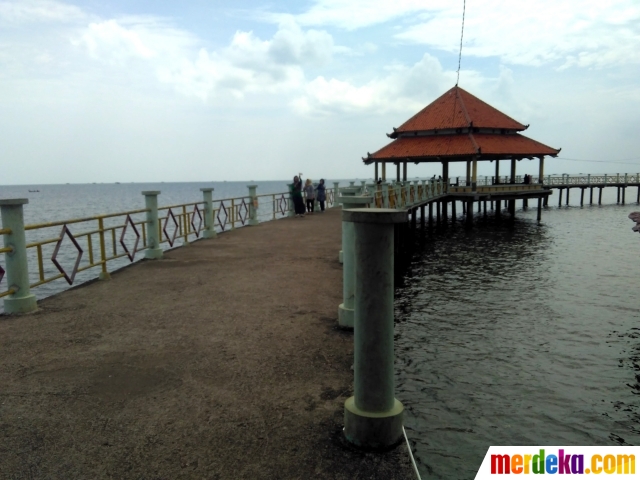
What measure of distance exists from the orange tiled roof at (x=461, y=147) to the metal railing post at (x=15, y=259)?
2896 cm

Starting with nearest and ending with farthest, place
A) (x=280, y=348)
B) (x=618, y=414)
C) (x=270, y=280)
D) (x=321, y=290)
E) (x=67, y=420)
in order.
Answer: (x=67, y=420), (x=280, y=348), (x=618, y=414), (x=321, y=290), (x=270, y=280)

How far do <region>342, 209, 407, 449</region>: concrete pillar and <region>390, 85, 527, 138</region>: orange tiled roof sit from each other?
108 ft

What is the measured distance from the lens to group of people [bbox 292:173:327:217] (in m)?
21.7

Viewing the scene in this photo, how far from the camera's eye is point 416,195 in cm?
2288

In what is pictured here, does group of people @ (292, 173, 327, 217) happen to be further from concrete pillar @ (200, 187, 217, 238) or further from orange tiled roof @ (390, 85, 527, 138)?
orange tiled roof @ (390, 85, 527, 138)

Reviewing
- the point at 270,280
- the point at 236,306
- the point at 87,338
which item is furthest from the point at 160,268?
the point at 87,338

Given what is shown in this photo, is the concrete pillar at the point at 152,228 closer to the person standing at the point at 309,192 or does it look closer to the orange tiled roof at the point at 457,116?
the person standing at the point at 309,192

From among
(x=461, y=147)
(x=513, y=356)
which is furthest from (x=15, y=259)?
(x=461, y=147)

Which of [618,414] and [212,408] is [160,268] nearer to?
[212,408]

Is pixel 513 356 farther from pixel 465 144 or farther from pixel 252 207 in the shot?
pixel 465 144

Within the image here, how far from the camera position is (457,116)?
3559 cm

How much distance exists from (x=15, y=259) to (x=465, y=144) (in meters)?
30.6

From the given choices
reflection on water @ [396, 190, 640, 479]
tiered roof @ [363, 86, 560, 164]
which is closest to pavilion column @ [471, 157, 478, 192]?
tiered roof @ [363, 86, 560, 164]

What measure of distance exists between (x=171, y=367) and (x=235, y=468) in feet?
6.04
